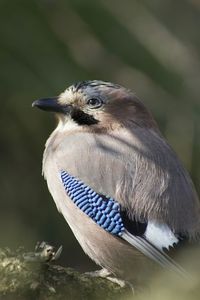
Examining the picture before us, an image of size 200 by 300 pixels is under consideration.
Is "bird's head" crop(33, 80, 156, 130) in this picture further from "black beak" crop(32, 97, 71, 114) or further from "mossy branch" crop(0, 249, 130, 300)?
"mossy branch" crop(0, 249, 130, 300)

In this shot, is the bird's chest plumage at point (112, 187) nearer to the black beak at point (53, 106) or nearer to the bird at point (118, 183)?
the bird at point (118, 183)

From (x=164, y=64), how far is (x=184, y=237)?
7.98 ft

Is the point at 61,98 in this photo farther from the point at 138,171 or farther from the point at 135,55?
the point at 135,55

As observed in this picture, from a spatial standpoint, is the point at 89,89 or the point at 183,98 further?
the point at 183,98

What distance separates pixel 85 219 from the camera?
435cm

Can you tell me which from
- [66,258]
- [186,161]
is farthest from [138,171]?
[66,258]

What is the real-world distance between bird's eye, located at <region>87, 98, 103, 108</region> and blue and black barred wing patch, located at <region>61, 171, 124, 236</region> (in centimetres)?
59

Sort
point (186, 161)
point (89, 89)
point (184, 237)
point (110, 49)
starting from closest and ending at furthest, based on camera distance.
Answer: point (184, 237)
point (89, 89)
point (186, 161)
point (110, 49)

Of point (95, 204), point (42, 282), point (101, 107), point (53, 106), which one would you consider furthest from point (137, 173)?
point (42, 282)

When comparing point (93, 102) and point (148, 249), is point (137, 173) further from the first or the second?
point (93, 102)

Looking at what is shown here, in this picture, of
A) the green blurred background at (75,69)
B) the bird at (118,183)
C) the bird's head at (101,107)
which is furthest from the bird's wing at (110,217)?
the green blurred background at (75,69)

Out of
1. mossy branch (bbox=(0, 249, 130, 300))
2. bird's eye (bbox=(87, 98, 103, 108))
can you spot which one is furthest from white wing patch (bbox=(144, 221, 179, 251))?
bird's eye (bbox=(87, 98, 103, 108))

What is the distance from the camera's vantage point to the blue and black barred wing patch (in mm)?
4176

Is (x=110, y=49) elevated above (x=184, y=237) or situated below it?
above
